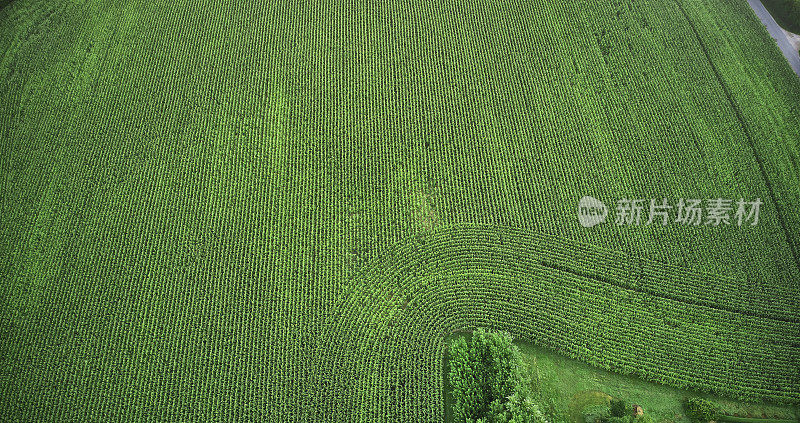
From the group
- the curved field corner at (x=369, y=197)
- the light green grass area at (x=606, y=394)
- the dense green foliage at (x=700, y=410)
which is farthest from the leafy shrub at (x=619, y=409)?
the dense green foliage at (x=700, y=410)

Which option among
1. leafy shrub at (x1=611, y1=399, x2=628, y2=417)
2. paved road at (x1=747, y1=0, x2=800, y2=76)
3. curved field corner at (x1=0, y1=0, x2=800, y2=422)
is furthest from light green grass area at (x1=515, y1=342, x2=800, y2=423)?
paved road at (x1=747, y1=0, x2=800, y2=76)

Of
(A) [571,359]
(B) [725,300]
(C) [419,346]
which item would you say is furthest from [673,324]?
(C) [419,346]

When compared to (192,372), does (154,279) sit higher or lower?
higher

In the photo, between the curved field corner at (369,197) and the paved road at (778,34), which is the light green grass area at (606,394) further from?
the paved road at (778,34)

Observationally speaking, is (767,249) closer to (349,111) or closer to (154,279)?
(349,111)

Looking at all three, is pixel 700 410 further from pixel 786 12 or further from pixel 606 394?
pixel 786 12

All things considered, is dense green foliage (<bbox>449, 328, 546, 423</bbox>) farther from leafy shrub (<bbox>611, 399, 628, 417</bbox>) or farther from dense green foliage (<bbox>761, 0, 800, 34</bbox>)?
dense green foliage (<bbox>761, 0, 800, 34</bbox>)

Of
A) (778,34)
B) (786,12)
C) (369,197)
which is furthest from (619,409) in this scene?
(786,12)
